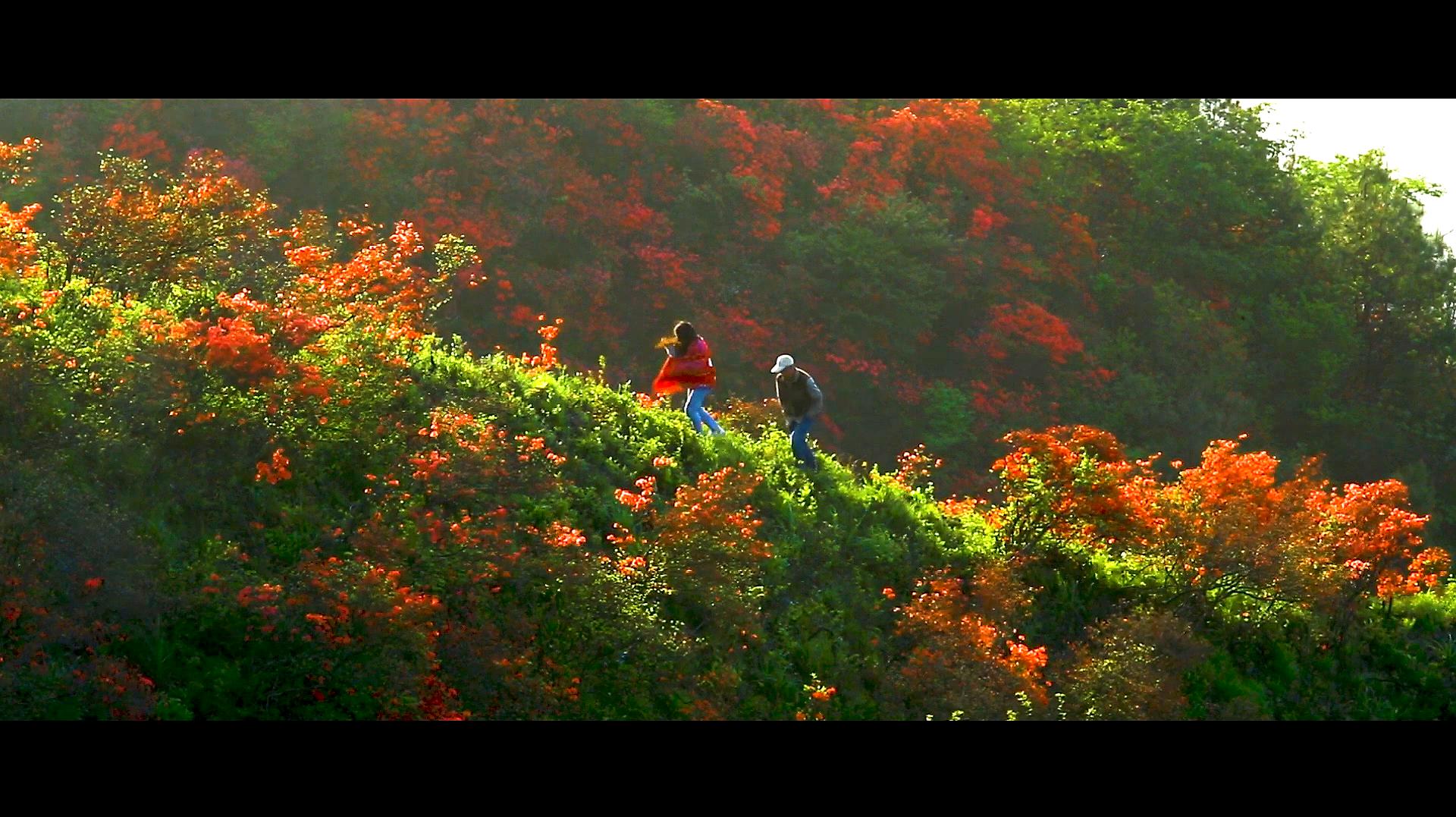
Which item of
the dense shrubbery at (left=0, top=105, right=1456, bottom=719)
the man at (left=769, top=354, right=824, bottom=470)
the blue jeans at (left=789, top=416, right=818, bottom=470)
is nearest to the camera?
the dense shrubbery at (left=0, top=105, right=1456, bottom=719)

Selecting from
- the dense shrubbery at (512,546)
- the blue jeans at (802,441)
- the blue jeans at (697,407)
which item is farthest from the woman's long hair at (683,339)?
the blue jeans at (802,441)

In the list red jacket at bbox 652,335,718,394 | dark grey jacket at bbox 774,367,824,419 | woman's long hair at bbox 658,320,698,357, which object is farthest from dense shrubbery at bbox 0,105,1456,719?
woman's long hair at bbox 658,320,698,357

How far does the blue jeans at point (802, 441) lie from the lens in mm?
15914

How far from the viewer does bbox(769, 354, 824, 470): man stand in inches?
618

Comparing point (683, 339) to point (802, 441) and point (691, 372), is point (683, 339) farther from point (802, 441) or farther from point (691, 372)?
point (802, 441)

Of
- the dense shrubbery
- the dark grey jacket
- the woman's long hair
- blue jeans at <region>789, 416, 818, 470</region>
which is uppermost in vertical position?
the woman's long hair

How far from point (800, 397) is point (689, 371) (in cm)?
112

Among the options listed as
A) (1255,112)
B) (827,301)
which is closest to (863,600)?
(827,301)

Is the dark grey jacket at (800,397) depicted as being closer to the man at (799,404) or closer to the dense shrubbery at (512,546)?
the man at (799,404)

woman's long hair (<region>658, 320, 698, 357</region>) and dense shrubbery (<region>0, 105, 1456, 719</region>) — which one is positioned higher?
woman's long hair (<region>658, 320, 698, 357</region>)

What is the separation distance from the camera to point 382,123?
80.3ft

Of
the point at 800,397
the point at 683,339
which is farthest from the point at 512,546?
the point at 800,397

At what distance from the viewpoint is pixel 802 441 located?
52.4ft

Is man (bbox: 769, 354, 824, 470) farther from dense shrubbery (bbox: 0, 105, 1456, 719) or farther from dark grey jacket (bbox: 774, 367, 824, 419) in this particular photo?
dense shrubbery (bbox: 0, 105, 1456, 719)
